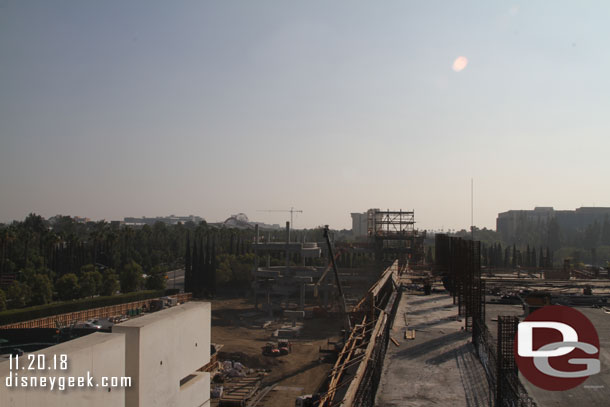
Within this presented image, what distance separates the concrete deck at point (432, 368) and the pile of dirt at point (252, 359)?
44.3 ft

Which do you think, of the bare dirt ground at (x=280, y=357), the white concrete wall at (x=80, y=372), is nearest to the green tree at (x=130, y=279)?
the bare dirt ground at (x=280, y=357)

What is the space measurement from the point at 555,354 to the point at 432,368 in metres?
4.39

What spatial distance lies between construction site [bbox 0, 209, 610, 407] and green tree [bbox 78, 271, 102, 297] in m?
3.51

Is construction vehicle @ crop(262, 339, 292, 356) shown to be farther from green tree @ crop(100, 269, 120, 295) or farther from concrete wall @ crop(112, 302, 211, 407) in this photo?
concrete wall @ crop(112, 302, 211, 407)

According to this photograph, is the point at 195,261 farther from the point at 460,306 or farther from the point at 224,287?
the point at 460,306

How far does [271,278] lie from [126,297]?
17.7 meters

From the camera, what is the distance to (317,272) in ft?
192

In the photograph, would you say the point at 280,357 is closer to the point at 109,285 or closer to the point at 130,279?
the point at 109,285

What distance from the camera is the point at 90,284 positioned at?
47688 millimetres

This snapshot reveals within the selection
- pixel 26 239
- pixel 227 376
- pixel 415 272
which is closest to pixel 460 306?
pixel 227 376

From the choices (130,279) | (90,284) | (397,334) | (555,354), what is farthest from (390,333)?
(130,279)

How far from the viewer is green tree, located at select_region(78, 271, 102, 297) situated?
156 ft

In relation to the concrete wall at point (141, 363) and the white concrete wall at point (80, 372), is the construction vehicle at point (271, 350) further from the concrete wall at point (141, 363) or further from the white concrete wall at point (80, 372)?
the white concrete wall at point (80, 372)

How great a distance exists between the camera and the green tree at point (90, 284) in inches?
1869
